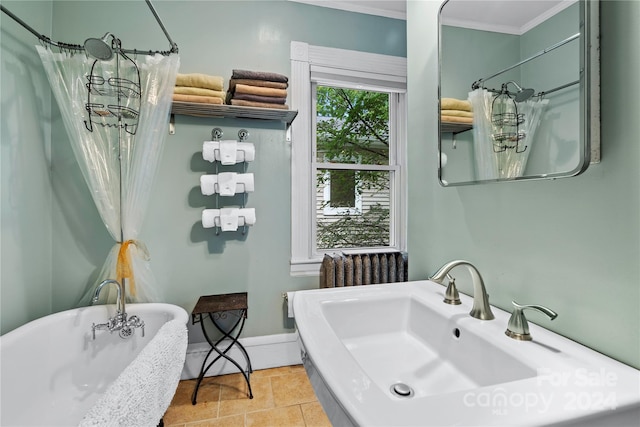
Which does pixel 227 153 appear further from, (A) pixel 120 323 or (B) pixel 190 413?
(B) pixel 190 413

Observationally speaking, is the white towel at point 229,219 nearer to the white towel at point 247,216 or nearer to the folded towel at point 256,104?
the white towel at point 247,216

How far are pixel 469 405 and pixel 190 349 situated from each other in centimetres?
196

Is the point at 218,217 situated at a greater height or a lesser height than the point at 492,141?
lesser

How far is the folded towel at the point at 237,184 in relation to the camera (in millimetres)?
1850

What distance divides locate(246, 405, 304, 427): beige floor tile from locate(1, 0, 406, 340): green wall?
553 millimetres

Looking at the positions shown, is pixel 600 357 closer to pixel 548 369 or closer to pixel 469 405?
pixel 548 369

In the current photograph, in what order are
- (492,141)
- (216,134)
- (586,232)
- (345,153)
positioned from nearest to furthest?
1. (586,232)
2. (492,141)
3. (216,134)
4. (345,153)

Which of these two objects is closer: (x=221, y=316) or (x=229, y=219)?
(x=229, y=219)

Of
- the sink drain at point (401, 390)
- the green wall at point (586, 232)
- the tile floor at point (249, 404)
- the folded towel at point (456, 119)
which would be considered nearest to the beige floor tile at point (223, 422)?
the tile floor at point (249, 404)

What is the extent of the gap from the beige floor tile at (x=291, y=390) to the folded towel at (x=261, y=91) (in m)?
1.91

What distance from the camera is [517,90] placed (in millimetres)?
874

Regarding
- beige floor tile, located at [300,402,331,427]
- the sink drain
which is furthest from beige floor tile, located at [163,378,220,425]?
the sink drain

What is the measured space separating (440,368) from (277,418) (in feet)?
3.79

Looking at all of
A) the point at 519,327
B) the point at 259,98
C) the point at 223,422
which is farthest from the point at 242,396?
the point at 259,98
